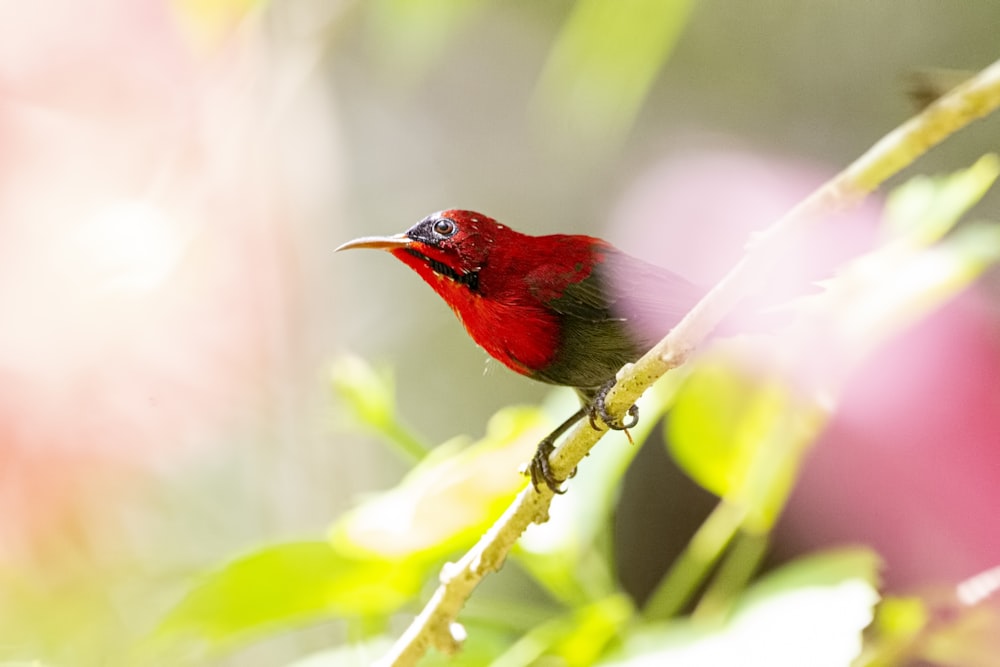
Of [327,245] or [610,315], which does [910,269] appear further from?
[327,245]

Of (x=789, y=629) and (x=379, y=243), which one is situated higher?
(x=379, y=243)

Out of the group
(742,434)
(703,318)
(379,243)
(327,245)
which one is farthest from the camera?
(327,245)

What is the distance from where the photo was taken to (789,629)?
70 cm

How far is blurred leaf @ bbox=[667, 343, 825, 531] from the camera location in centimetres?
90

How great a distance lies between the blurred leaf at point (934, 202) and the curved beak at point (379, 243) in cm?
46

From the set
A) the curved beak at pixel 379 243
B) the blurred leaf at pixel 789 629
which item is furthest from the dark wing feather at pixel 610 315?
the blurred leaf at pixel 789 629

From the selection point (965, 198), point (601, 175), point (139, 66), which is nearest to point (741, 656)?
point (965, 198)

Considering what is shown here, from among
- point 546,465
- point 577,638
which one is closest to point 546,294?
point 546,465

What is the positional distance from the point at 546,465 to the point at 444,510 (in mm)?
143

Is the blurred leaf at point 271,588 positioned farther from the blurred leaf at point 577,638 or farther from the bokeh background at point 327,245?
the bokeh background at point 327,245

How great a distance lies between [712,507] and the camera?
4.86 feet

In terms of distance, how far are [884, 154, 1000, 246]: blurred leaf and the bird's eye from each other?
0.43 meters

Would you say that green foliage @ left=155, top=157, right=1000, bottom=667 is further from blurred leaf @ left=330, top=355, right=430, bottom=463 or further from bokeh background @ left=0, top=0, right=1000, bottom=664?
bokeh background @ left=0, top=0, right=1000, bottom=664

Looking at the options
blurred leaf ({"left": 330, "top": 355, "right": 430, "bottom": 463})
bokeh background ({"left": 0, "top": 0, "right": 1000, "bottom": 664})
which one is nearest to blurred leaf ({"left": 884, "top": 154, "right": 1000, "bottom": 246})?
bokeh background ({"left": 0, "top": 0, "right": 1000, "bottom": 664})
